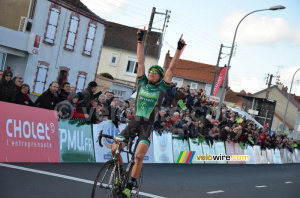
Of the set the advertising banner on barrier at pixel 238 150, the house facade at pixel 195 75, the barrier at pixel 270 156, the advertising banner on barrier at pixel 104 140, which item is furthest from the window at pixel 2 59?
the house facade at pixel 195 75

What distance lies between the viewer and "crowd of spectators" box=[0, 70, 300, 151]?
12.3 meters

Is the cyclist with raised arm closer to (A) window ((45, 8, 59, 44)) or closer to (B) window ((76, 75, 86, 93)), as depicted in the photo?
(A) window ((45, 8, 59, 44))

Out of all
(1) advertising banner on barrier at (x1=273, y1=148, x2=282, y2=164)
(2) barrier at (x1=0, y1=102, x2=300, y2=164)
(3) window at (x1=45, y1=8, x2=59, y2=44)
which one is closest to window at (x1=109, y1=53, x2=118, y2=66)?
(3) window at (x1=45, y1=8, x2=59, y2=44)

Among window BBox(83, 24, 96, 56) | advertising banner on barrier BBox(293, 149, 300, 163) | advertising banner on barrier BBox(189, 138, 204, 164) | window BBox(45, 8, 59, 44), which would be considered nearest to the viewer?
advertising banner on barrier BBox(189, 138, 204, 164)

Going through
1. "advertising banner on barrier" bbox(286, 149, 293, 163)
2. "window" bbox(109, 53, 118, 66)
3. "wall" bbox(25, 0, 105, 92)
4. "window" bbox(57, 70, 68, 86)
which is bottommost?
"advertising banner on barrier" bbox(286, 149, 293, 163)

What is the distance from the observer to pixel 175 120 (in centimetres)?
1881

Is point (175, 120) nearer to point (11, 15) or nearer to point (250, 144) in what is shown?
point (250, 144)

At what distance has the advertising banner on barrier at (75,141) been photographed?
12.4 meters

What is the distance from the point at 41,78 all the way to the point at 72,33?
15.0 ft

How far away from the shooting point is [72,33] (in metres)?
34.2

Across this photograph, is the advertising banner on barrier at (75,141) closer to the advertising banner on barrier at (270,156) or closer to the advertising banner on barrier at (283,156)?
the advertising banner on barrier at (270,156)

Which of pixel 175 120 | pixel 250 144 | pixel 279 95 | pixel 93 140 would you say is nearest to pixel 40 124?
pixel 93 140

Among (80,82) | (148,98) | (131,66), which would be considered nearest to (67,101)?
(148,98)

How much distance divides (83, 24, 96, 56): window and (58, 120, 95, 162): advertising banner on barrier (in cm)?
2313
